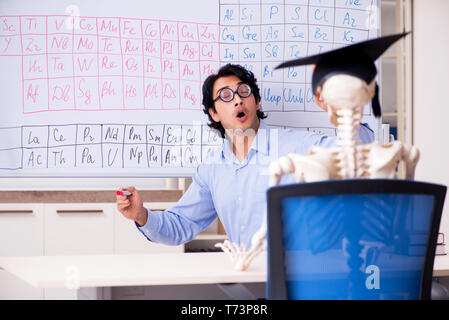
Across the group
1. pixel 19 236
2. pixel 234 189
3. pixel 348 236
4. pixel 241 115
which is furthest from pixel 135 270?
pixel 19 236

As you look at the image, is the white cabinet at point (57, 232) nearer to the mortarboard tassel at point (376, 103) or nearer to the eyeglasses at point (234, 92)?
the eyeglasses at point (234, 92)

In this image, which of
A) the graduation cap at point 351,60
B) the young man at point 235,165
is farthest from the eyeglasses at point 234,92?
the graduation cap at point 351,60

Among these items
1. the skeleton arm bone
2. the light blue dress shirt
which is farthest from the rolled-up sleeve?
the skeleton arm bone

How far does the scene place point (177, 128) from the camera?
2.11 meters

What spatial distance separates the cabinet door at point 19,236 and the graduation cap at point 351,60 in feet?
6.48

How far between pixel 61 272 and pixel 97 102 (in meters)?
0.97

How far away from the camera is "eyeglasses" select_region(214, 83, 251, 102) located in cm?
191

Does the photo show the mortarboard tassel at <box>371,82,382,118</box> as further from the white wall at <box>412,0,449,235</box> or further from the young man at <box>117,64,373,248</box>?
the white wall at <box>412,0,449,235</box>

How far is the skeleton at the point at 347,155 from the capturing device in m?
1.11

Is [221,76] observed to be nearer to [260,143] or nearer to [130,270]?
[260,143]

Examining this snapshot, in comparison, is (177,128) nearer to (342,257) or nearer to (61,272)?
(61,272)

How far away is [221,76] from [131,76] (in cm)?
39
